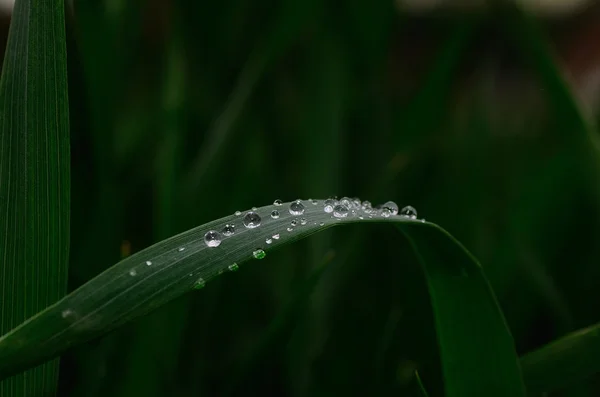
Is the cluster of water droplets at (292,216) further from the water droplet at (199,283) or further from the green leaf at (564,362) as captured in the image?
the green leaf at (564,362)

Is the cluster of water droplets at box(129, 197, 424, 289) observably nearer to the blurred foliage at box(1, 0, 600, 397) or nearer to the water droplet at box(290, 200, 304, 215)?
the water droplet at box(290, 200, 304, 215)

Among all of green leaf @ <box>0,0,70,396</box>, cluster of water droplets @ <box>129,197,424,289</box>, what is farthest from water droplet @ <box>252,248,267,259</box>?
green leaf @ <box>0,0,70,396</box>

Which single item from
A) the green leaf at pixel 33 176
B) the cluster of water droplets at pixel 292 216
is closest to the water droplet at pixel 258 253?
the cluster of water droplets at pixel 292 216

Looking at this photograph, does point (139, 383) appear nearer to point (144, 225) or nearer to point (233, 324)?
point (233, 324)

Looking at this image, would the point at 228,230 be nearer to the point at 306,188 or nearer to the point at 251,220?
the point at 251,220

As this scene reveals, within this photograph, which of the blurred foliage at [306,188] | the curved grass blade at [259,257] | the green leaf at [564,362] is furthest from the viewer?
the blurred foliage at [306,188]

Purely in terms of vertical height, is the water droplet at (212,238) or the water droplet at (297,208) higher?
the water droplet at (297,208)
